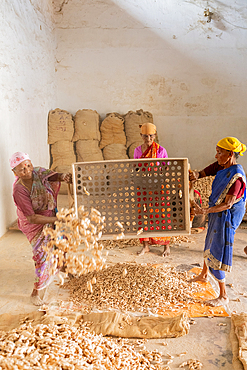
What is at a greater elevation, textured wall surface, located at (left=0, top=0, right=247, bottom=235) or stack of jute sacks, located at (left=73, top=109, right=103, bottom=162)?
textured wall surface, located at (left=0, top=0, right=247, bottom=235)

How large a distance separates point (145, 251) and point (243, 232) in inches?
71.3

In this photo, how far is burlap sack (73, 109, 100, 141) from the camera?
6930mm

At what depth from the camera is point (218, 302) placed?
9.82 feet

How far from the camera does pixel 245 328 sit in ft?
8.16

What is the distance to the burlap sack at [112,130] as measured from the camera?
692 cm

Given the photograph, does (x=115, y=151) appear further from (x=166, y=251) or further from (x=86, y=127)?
(x=166, y=251)

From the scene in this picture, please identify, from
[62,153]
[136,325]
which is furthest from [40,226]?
[62,153]

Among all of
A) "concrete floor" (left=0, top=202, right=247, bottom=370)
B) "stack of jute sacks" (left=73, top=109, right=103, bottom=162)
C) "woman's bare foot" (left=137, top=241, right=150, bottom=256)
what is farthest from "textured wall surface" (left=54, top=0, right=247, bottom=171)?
"woman's bare foot" (left=137, top=241, right=150, bottom=256)

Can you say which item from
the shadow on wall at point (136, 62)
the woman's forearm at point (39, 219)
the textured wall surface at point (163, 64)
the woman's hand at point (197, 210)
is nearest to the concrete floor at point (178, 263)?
the woman's forearm at point (39, 219)

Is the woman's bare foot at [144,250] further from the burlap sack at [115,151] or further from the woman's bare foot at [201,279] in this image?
the burlap sack at [115,151]

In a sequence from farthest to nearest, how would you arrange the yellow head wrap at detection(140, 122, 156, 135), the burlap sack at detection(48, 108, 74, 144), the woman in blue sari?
the burlap sack at detection(48, 108, 74, 144) → the yellow head wrap at detection(140, 122, 156, 135) → the woman in blue sari

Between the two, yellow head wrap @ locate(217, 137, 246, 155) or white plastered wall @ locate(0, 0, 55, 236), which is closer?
yellow head wrap @ locate(217, 137, 246, 155)

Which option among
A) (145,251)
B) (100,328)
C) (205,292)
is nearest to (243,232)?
(145,251)

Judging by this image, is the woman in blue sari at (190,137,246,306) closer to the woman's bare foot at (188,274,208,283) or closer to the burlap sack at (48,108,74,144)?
the woman's bare foot at (188,274,208,283)
